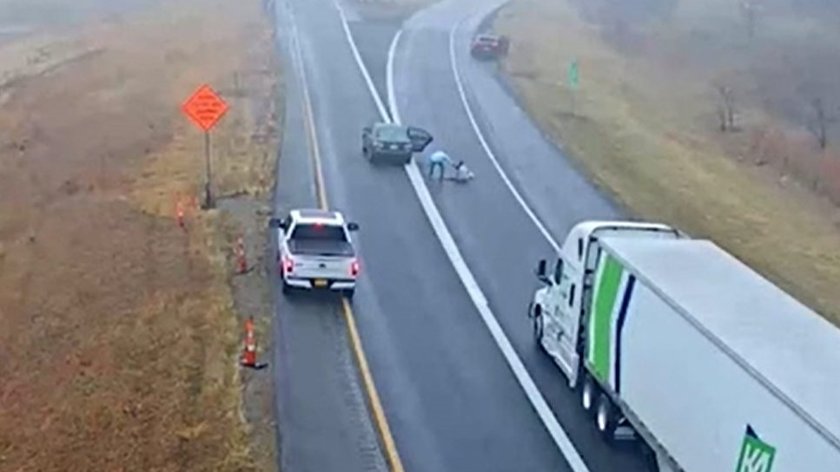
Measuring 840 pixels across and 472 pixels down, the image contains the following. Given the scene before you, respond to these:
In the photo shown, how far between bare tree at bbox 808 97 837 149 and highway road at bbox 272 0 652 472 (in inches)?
569

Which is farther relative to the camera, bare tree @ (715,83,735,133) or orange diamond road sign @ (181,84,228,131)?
bare tree @ (715,83,735,133)

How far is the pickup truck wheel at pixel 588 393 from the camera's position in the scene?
81.5 ft

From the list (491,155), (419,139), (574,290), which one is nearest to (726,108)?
(491,155)

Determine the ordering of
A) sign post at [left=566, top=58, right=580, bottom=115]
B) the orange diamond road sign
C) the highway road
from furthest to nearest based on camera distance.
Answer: sign post at [left=566, top=58, right=580, bottom=115]
the orange diamond road sign
the highway road

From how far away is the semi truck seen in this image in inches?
659

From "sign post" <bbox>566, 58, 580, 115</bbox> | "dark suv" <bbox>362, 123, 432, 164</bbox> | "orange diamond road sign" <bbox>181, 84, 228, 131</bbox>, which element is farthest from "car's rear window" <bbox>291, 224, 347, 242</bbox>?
"sign post" <bbox>566, 58, 580, 115</bbox>

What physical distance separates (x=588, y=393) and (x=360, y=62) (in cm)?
4500

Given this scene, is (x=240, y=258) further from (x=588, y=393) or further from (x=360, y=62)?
(x=360, y=62)

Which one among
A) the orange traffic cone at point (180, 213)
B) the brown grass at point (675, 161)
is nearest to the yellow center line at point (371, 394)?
the orange traffic cone at point (180, 213)

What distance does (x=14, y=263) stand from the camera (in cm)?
3584

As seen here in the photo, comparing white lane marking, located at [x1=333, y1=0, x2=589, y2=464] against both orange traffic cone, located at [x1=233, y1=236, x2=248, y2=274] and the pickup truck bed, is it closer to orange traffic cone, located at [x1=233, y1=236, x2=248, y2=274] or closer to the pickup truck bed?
the pickup truck bed

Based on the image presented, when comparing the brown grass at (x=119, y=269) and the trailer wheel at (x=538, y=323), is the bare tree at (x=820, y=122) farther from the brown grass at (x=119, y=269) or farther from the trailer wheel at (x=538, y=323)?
the trailer wheel at (x=538, y=323)

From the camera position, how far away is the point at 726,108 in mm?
67938

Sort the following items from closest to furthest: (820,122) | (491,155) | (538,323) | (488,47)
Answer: (538,323) → (491,155) → (820,122) → (488,47)
